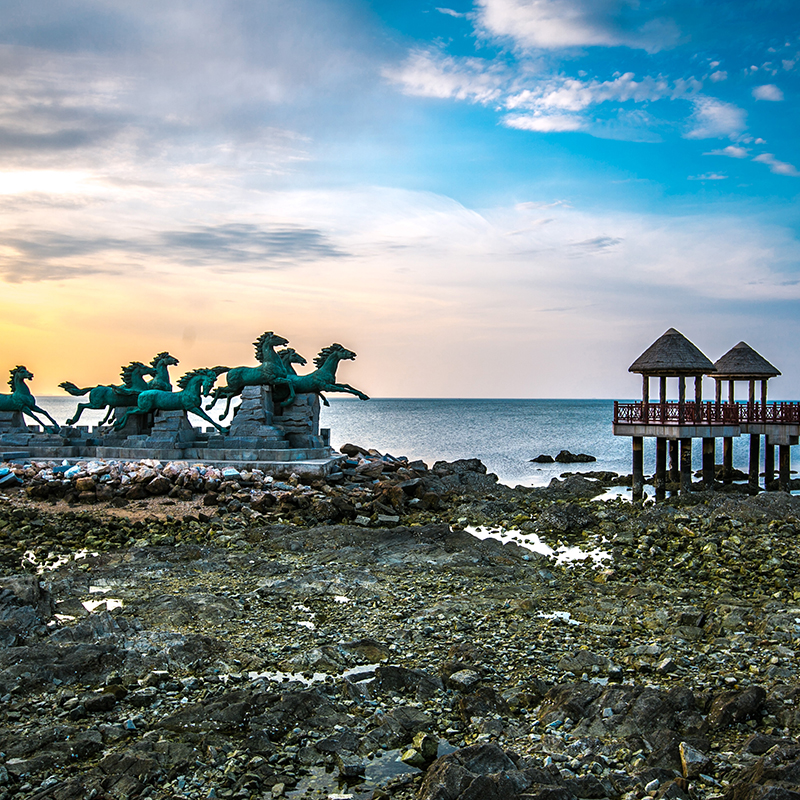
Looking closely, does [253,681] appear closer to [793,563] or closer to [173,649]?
[173,649]

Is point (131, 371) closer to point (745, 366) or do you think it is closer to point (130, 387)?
point (130, 387)

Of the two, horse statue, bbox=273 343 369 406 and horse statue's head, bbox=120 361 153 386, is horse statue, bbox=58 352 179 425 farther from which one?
horse statue, bbox=273 343 369 406

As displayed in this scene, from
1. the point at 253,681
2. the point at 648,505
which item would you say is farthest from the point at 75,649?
the point at 648,505

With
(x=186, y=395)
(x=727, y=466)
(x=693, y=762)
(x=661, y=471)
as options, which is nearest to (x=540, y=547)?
(x=693, y=762)

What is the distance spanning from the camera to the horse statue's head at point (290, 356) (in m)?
23.2

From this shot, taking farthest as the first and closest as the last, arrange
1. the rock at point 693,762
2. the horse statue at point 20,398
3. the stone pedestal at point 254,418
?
1. the horse statue at point 20,398
2. the stone pedestal at point 254,418
3. the rock at point 693,762

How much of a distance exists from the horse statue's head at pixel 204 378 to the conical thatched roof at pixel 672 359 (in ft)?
44.0

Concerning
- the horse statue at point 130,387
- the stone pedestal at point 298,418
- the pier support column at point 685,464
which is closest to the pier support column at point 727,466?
the pier support column at point 685,464

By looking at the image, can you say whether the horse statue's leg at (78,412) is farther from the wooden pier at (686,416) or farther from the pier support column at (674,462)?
the pier support column at (674,462)

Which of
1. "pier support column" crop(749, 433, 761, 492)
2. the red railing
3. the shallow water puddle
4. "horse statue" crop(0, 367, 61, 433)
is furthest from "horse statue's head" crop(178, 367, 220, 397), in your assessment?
"pier support column" crop(749, 433, 761, 492)

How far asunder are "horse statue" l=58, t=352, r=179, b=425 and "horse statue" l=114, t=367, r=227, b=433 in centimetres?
94

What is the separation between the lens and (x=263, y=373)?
874 inches

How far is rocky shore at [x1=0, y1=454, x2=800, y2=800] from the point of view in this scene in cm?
499

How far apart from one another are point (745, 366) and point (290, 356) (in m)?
16.6
